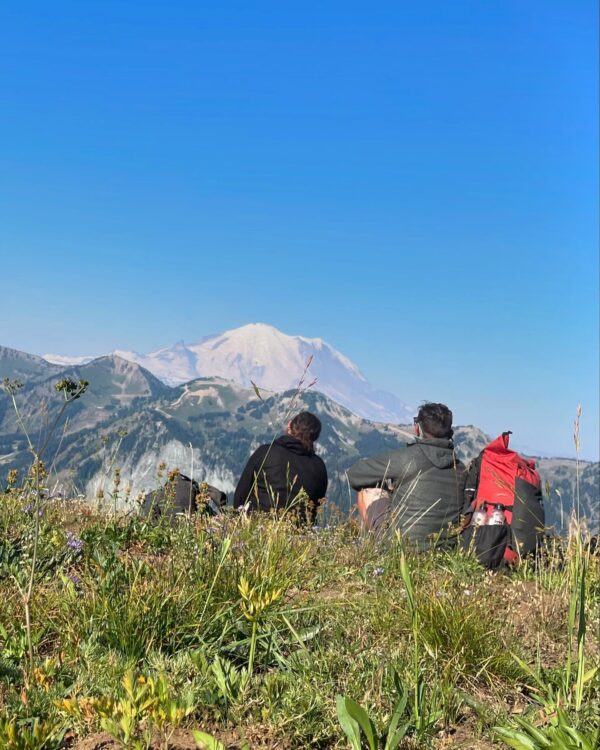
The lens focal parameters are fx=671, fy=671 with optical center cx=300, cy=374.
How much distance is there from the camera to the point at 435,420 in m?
8.16

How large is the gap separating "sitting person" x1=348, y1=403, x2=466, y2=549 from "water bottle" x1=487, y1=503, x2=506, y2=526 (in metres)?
0.45

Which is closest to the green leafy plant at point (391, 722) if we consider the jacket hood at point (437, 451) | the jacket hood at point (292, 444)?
the jacket hood at point (437, 451)

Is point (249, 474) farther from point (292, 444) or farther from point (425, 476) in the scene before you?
point (425, 476)

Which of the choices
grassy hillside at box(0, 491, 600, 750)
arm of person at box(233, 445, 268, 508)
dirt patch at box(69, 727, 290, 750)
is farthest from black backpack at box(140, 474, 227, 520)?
dirt patch at box(69, 727, 290, 750)

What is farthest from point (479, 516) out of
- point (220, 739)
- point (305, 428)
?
point (220, 739)

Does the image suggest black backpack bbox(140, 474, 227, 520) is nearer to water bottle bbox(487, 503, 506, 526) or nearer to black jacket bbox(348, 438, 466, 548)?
black jacket bbox(348, 438, 466, 548)

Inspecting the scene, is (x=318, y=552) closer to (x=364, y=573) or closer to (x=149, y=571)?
(x=364, y=573)

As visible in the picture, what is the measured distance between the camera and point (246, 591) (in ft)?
10.2

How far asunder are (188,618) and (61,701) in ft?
2.98

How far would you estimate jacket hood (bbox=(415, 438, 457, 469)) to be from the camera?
7.98 m

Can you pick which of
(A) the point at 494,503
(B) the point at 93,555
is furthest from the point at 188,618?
(A) the point at 494,503

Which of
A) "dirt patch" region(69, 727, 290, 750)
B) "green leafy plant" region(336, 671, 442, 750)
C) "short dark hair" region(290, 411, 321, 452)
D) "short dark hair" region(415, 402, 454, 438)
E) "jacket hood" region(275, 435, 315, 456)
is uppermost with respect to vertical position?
"short dark hair" region(415, 402, 454, 438)

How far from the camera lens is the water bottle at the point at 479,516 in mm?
7438

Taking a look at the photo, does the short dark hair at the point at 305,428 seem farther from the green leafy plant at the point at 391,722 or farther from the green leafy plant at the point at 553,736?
the green leafy plant at the point at 553,736
